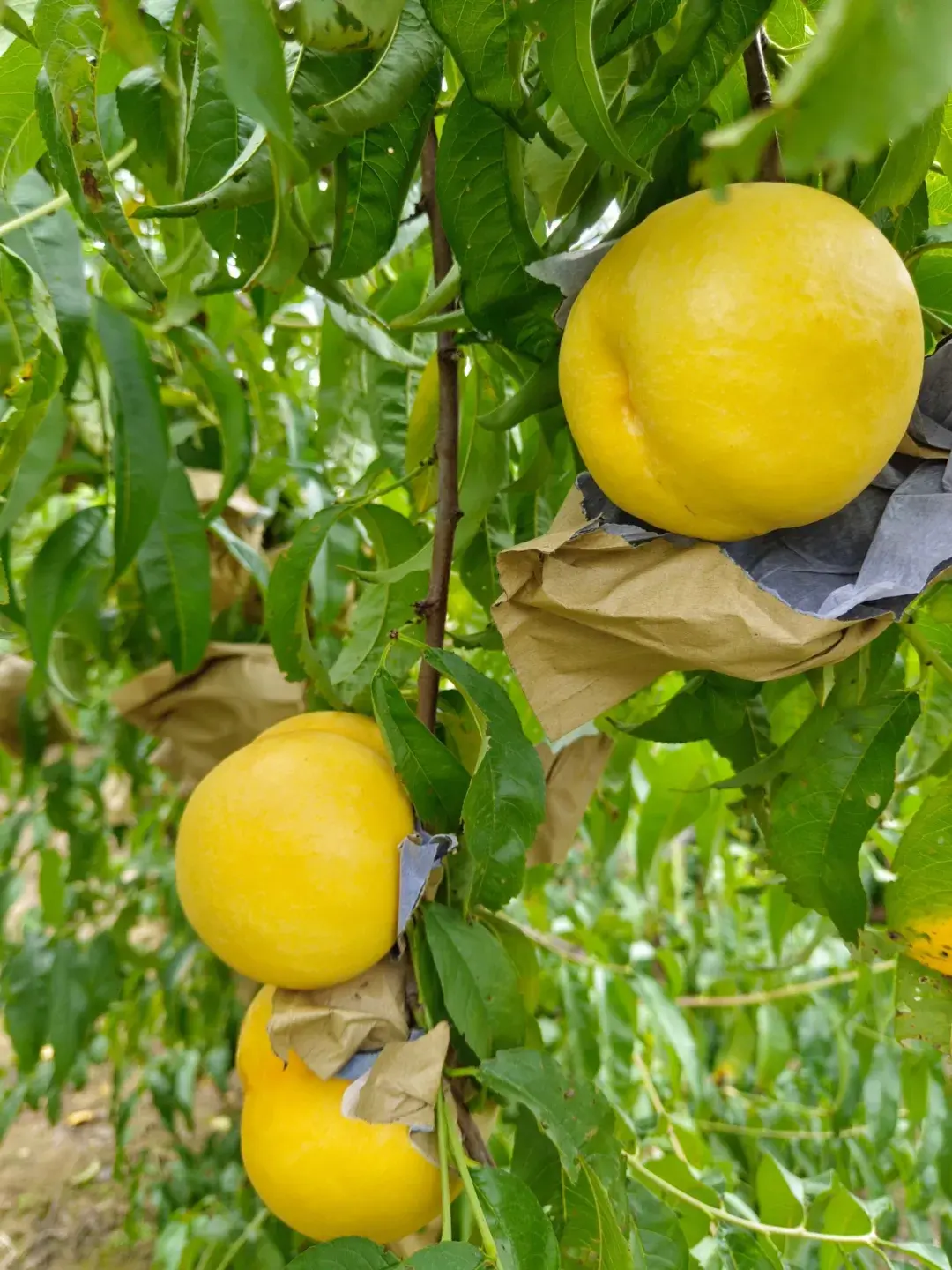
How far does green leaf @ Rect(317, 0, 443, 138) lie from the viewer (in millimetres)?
412

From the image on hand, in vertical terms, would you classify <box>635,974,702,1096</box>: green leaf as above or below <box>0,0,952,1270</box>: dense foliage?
below

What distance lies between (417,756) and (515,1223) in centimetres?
26

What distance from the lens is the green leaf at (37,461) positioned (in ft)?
2.03

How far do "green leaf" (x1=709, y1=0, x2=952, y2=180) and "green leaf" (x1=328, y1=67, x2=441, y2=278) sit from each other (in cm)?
30

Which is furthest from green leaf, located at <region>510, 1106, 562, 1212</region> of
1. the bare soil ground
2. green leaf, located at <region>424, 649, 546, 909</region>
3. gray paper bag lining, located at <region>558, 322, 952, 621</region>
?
the bare soil ground

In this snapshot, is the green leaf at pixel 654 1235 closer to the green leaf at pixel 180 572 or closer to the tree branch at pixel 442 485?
the tree branch at pixel 442 485

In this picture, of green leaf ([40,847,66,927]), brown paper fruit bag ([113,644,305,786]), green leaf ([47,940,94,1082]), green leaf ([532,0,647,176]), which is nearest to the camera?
green leaf ([532,0,647,176])

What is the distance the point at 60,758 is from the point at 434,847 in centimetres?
94

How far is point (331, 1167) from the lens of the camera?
1.85ft

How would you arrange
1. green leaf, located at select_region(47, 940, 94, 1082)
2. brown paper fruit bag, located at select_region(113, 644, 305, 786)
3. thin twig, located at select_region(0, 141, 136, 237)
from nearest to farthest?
1. thin twig, located at select_region(0, 141, 136, 237)
2. brown paper fruit bag, located at select_region(113, 644, 305, 786)
3. green leaf, located at select_region(47, 940, 94, 1082)

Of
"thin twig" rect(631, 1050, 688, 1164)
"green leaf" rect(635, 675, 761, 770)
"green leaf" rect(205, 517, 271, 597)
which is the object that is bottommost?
"thin twig" rect(631, 1050, 688, 1164)

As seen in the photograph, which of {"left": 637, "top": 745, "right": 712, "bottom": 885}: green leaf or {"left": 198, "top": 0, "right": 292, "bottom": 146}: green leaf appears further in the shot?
{"left": 637, "top": 745, "right": 712, "bottom": 885}: green leaf

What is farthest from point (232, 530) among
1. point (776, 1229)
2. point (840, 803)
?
point (776, 1229)

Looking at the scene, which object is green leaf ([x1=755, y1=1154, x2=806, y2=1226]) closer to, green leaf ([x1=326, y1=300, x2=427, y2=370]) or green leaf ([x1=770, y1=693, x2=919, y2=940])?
green leaf ([x1=770, y1=693, x2=919, y2=940])
